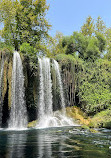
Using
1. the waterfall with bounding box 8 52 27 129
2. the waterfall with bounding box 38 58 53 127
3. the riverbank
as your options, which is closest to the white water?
the waterfall with bounding box 38 58 53 127

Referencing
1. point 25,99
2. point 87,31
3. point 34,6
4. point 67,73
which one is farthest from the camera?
point 87,31

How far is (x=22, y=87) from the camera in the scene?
18.7 meters

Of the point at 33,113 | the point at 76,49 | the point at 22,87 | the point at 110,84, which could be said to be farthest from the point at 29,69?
the point at 76,49

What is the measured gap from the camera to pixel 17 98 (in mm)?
18172

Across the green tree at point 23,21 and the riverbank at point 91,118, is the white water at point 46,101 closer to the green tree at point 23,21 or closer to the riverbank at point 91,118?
the riverbank at point 91,118

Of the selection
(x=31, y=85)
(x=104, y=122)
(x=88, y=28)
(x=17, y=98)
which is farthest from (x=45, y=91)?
(x=88, y=28)

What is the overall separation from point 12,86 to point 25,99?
8.07ft

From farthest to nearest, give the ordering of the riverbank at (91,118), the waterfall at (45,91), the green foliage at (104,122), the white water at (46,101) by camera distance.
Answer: the waterfall at (45,91) → the white water at (46,101) → the riverbank at (91,118) → the green foliage at (104,122)

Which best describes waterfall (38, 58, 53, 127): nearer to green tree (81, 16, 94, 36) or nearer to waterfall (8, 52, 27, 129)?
A: waterfall (8, 52, 27, 129)

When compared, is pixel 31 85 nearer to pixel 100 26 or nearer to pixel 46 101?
pixel 46 101

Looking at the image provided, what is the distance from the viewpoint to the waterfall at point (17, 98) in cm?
1772

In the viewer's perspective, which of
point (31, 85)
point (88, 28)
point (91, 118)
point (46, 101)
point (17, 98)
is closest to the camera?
point (17, 98)

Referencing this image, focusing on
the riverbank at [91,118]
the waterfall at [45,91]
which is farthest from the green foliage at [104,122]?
the waterfall at [45,91]

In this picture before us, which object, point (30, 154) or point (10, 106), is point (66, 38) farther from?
point (30, 154)
